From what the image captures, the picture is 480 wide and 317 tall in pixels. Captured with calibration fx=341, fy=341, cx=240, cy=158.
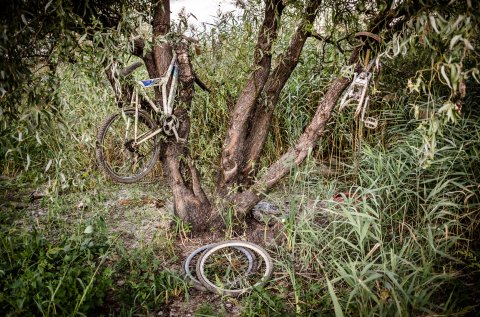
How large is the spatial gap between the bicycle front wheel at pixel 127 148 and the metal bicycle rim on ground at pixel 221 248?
1109mm

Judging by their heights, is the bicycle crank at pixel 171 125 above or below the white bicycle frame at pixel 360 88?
below

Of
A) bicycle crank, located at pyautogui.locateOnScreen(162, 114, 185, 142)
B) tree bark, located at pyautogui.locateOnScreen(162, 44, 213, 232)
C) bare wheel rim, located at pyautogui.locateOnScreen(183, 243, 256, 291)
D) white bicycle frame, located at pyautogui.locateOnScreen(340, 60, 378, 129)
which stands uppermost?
white bicycle frame, located at pyautogui.locateOnScreen(340, 60, 378, 129)

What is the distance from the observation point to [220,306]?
2.46 metres

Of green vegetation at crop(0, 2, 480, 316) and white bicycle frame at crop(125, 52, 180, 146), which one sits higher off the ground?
white bicycle frame at crop(125, 52, 180, 146)

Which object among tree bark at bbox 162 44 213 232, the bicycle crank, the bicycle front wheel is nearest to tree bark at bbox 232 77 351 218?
tree bark at bbox 162 44 213 232

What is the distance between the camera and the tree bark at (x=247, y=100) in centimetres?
274

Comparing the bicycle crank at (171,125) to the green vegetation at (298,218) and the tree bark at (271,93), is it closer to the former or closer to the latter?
the green vegetation at (298,218)

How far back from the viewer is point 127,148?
12.0 ft

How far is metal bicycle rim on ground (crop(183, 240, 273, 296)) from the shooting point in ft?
8.13

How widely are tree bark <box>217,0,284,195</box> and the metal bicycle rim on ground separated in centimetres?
57

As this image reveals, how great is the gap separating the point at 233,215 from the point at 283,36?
251 centimetres

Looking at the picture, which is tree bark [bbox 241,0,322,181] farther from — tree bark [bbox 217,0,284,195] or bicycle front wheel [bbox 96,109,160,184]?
bicycle front wheel [bbox 96,109,160,184]

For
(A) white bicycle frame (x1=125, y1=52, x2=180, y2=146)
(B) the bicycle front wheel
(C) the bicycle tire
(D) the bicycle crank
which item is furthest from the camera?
(B) the bicycle front wheel

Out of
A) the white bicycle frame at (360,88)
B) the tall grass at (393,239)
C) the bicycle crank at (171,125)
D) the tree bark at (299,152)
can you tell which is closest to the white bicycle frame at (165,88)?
the bicycle crank at (171,125)
